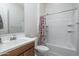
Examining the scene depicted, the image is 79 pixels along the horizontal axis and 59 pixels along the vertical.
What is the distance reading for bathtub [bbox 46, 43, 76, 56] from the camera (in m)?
2.50

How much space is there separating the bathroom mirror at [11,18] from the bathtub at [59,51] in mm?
1061

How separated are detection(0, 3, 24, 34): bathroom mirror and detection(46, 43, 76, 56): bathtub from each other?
1.06 m

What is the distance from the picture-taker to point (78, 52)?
93.7 inches

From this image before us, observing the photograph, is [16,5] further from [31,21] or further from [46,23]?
[46,23]

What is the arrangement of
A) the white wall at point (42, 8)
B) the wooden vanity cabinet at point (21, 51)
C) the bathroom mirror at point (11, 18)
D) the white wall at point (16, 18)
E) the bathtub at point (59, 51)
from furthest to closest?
the white wall at point (42, 8) < the bathtub at point (59, 51) < the white wall at point (16, 18) < the bathroom mirror at point (11, 18) < the wooden vanity cabinet at point (21, 51)

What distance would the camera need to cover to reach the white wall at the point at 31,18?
253 centimetres

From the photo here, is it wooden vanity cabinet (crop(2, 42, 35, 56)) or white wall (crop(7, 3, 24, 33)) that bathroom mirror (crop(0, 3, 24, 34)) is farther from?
wooden vanity cabinet (crop(2, 42, 35, 56))

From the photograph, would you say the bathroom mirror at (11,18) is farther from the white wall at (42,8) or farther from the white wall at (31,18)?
the white wall at (42,8)

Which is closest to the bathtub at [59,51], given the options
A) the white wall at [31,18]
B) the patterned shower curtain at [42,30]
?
the patterned shower curtain at [42,30]

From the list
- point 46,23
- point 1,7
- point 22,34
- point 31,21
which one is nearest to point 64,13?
point 46,23

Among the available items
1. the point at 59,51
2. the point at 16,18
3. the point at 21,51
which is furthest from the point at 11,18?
the point at 59,51

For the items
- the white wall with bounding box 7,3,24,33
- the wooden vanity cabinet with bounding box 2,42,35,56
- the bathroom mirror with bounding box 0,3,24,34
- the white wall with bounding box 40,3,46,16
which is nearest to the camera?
the wooden vanity cabinet with bounding box 2,42,35,56

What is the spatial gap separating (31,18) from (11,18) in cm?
80

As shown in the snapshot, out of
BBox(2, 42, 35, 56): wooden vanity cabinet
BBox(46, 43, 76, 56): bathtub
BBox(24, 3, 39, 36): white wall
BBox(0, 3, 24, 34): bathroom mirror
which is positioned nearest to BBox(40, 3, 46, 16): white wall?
BBox(24, 3, 39, 36): white wall
